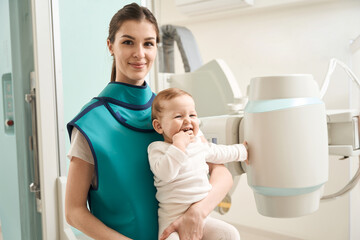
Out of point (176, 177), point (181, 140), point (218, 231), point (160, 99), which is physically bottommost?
point (218, 231)

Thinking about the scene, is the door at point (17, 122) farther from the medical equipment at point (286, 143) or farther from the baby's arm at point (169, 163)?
the medical equipment at point (286, 143)

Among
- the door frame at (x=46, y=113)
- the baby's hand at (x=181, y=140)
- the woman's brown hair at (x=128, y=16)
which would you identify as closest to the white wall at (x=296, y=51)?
the door frame at (x=46, y=113)

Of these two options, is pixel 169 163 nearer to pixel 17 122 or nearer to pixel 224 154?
pixel 224 154

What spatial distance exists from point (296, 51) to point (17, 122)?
2081mm

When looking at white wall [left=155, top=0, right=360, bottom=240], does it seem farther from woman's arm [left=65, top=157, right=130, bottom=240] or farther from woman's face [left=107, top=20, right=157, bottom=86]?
woman's arm [left=65, top=157, right=130, bottom=240]

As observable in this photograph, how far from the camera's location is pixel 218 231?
0.99 meters

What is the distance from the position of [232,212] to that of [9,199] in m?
2.01

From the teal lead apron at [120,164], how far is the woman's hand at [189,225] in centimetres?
10

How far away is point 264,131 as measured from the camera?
3.66 feet

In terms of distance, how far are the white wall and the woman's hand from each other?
146 cm

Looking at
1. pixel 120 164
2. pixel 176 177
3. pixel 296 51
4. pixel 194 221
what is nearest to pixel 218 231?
pixel 194 221

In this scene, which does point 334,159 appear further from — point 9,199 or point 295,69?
point 9,199

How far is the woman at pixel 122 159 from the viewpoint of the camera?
0.95 metres

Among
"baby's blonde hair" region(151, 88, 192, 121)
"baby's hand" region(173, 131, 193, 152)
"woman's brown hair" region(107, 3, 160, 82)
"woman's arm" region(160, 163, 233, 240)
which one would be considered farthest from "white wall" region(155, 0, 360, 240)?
"woman's arm" region(160, 163, 233, 240)
